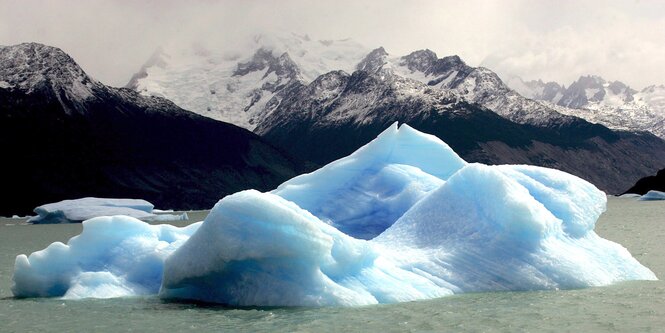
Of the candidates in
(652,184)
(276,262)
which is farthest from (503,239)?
(652,184)

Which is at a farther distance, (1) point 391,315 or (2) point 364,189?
(2) point 364,189

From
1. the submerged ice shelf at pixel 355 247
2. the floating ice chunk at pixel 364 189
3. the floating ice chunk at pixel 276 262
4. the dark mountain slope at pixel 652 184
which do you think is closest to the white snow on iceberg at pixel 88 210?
the floating ice chunk at pixel 364 189

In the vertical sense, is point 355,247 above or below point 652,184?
below

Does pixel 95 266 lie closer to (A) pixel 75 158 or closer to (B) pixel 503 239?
(B) pixel 503 239

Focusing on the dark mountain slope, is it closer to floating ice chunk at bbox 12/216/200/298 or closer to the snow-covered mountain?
the snow-covered mountain

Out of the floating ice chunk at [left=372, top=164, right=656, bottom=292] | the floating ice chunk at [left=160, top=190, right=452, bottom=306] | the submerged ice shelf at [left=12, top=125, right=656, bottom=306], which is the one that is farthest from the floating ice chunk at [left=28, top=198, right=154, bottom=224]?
the floating ice chunk at [left=160, top=190, right=452, bottom=306]

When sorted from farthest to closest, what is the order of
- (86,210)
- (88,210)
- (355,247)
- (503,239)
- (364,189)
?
(88,210), (86,210), (364,189), (503,239), (355,247)

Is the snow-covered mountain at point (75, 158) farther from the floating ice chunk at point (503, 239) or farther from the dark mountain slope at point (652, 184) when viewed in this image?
the floating ice chunk at point (503, 239)
